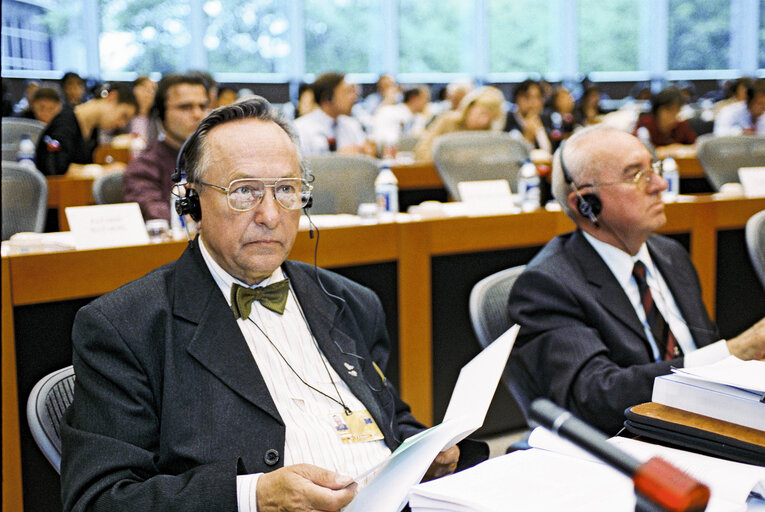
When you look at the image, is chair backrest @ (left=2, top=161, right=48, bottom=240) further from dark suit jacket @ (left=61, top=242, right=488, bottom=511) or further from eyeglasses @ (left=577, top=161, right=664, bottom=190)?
eyeglasses @ (left=577, top=161, right=664, bottom=190)

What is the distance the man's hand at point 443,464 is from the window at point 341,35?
1212cm

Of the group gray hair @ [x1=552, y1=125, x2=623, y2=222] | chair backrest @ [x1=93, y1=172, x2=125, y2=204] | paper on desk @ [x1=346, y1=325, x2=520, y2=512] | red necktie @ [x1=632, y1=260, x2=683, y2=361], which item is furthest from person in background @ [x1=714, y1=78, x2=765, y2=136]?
paper on desk @ [x1=346, y1=325, x2=520, y2=512]

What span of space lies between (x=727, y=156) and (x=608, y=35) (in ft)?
37.0

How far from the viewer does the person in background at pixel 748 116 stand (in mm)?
7691

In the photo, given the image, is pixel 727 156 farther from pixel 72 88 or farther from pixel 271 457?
pixel 72 88

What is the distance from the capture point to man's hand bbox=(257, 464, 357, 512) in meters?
1.19

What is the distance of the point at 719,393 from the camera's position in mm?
1148

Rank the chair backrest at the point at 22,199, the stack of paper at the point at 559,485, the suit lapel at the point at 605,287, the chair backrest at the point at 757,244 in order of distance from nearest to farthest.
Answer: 1. the stack of paper at the point at 559,485
2. the suit lapel at the point at 605,287
3. the chair backrest at the point at 757,244
4. the chair backrest at the point at 22,199

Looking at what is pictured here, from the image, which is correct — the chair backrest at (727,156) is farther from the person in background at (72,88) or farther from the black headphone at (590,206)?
the person in background at (72,88)

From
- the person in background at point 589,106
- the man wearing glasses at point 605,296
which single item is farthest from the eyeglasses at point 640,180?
the person in background at point 589,106

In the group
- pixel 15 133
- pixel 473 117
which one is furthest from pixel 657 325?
pixel 15 133

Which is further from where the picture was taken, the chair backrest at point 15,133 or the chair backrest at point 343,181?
the chair backrest at point 15,133

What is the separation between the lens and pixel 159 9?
1201 cm

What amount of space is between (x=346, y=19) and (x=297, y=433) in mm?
12493
